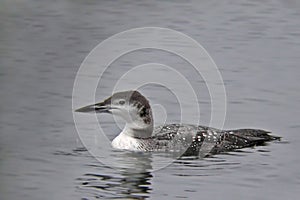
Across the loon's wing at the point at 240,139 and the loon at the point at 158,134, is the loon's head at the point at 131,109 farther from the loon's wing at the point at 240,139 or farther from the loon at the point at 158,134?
the loon's wing at the point at 240,139

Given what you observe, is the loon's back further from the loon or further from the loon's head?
the loon's head

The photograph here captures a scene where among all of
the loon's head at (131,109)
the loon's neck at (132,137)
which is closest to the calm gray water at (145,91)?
the loon's neck at (132,137)

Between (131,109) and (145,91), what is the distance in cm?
147

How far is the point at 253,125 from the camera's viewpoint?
41.4 ft

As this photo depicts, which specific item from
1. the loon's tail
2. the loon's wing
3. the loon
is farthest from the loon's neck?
the loon's tail

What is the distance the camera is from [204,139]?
12078 mm

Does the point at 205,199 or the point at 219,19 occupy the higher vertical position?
the point at 219,19

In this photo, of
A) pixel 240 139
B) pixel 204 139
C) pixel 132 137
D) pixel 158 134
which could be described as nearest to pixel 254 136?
pixel 240 139

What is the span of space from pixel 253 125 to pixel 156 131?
0.99 metres

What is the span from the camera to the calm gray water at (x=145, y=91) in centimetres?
1070

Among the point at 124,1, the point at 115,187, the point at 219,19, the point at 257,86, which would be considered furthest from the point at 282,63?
the point at 115,187

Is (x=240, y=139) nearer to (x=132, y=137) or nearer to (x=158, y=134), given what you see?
(x=158, y=134)

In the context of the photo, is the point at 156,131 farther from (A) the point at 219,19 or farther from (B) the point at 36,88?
(A) the point at 219,19

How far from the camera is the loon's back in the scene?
39.5ft
